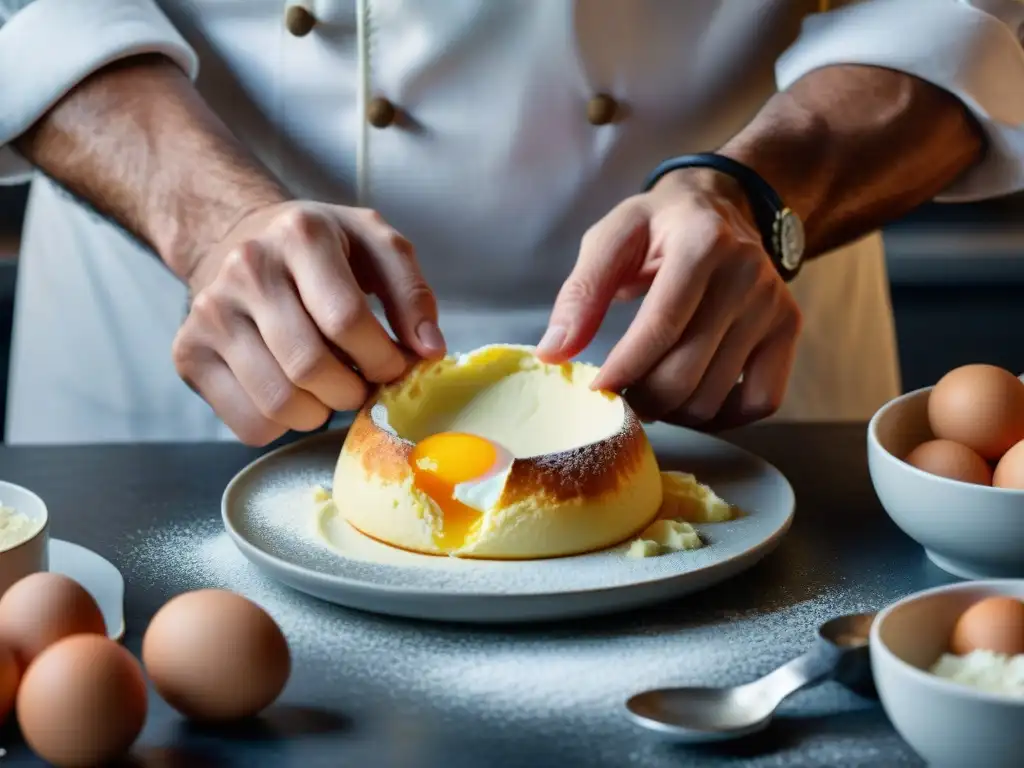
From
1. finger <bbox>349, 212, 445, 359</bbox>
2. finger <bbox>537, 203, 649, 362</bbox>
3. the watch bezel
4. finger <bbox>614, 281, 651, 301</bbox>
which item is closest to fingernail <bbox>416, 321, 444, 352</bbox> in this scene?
finger <bbox>349, 212, 445, 359</bbox>

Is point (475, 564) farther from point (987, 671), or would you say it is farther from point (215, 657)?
point (987, 671)

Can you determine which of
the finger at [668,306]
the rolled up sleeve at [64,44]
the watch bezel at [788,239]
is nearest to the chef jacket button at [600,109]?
the watch bezel at [788,239]

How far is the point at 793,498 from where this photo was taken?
129cm

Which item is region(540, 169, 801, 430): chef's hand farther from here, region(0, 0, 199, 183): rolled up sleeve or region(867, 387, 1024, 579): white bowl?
region(0, 0, 199, 183): rolled up sleeve

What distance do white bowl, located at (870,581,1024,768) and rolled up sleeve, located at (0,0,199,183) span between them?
1.16 meters

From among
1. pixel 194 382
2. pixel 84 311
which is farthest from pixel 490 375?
pixel 84 311

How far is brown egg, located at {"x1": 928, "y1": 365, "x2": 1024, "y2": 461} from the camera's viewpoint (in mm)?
1211

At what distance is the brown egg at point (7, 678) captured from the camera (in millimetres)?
900

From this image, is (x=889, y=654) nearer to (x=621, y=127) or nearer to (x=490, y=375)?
(x=490, y=375)

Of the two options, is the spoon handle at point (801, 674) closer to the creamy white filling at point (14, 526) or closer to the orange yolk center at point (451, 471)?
the orange yolk center at point (451, 471)

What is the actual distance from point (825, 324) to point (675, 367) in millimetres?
642

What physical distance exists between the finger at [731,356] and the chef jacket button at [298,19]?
0.67 meters

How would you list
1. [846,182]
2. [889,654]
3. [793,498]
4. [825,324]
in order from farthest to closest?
1. [825,324]
2. [846,182]
3. [793,498]
4. [889,654]

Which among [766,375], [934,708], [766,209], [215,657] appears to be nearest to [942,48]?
[766,209]
